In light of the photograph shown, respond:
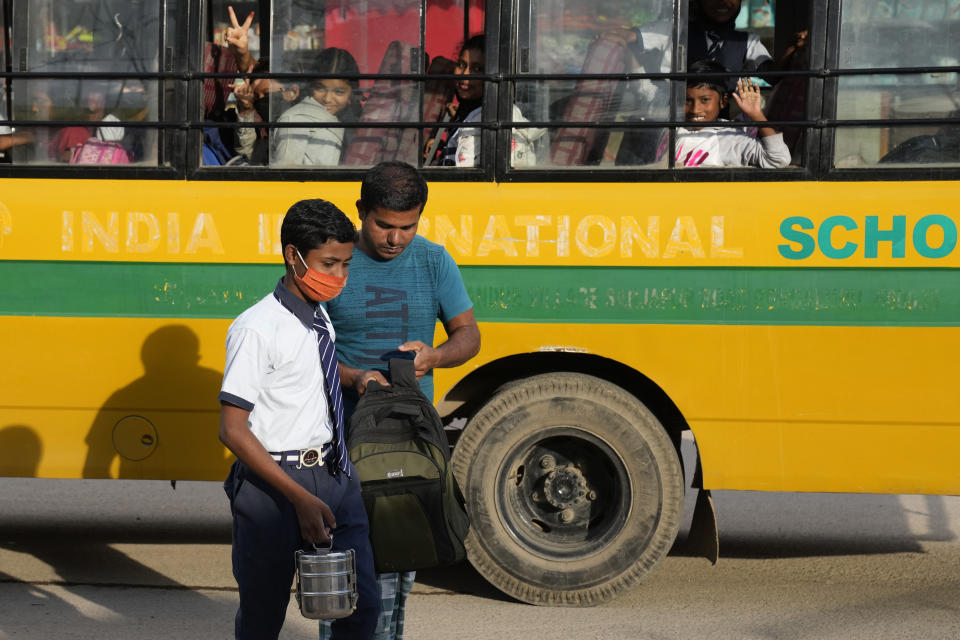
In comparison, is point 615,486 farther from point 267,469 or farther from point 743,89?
point 267,469

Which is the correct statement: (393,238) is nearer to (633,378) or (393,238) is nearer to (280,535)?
(280,535)

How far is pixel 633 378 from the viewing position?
5.57 meters

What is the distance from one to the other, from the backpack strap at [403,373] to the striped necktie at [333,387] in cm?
22

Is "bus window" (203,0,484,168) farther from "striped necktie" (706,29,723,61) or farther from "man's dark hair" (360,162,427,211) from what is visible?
"man's dark hair" (360,162,427,211)

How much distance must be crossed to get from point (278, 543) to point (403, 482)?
41 cm

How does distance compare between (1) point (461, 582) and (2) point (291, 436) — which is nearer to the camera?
(2) point (291, 436)

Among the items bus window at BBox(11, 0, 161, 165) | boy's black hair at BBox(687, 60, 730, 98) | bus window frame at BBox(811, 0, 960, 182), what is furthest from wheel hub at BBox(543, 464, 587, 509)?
bus window at BBox(11, 0, 161, 165)

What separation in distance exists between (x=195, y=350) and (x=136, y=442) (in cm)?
49

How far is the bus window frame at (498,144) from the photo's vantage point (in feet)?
17.3

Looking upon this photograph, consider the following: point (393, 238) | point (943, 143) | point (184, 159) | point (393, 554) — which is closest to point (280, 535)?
point (393, 554)

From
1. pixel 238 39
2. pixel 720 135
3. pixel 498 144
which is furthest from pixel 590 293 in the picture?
pixel 238 39

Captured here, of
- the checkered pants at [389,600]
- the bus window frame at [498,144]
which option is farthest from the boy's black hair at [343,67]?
the checkered pants at [389,600]

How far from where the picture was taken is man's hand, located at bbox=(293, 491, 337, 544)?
10.7 feet

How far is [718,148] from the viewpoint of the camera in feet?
17.7
